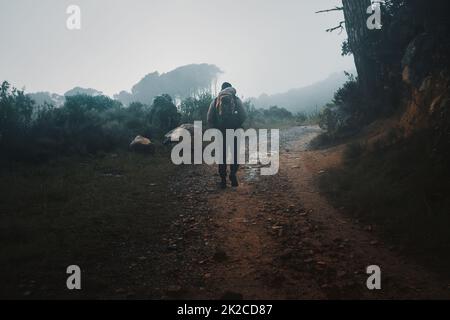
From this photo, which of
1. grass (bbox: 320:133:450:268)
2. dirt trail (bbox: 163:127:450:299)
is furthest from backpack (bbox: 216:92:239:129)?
grass (bbox: 320:133:450:268)

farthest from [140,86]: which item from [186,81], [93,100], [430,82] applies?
[430,82]

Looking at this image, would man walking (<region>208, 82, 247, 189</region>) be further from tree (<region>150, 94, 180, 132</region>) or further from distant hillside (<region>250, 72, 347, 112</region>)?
distant hillside (<region>250, 72, 347, 112</region>)

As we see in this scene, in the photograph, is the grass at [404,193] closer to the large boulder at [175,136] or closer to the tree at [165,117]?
the large boulder at [175,136]

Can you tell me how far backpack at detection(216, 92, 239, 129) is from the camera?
24.3 ft

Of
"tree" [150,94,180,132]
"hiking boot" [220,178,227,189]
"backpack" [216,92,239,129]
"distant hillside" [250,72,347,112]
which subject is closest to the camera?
"hiking boot" [220,178,227,189]

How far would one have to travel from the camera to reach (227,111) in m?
7.41

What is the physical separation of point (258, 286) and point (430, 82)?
5272 mm

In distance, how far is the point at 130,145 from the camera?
10.5 m

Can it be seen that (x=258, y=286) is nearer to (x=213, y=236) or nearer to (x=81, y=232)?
(x=213, y=236)

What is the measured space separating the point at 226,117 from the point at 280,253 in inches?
158

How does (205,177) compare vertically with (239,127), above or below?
below

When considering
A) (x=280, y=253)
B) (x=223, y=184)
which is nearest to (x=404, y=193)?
(x=280, y=253)

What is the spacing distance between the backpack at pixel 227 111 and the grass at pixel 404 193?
247cm

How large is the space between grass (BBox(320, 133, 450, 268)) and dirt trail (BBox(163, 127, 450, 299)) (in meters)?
0.27
